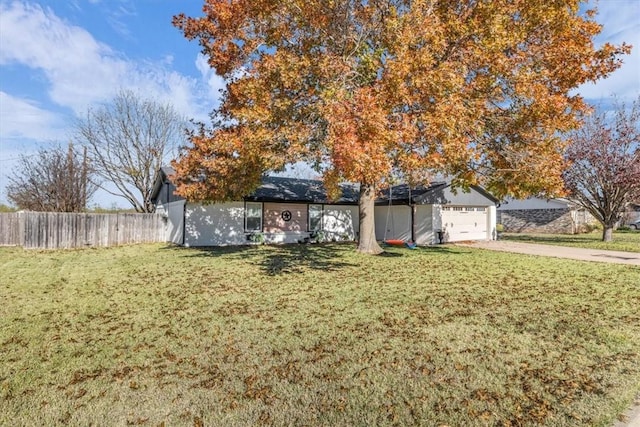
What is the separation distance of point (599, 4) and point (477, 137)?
5.05m

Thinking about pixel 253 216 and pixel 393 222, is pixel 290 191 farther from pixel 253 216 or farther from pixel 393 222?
pixel 393 222

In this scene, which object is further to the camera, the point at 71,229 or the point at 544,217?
the point at 544,217

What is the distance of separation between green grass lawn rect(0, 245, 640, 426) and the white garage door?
1124cm

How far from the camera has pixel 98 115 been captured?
2683 centimetres

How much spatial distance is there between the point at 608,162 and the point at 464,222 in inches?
293

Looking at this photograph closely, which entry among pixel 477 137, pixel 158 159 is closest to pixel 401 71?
pixel 477 137

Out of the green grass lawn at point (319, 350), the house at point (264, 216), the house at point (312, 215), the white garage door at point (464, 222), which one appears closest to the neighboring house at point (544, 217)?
the white garage door at point (464, 222)

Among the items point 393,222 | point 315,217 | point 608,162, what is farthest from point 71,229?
point 608,162

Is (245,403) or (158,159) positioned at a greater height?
(158,159)

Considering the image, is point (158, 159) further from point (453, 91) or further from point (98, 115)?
point (453, 91)

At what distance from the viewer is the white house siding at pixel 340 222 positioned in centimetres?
2127

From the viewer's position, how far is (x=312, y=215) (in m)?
20.8

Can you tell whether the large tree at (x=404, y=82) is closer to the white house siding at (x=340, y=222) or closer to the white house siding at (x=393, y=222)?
the white house siding at (x=393, y=222)

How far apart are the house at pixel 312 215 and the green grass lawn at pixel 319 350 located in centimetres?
906
